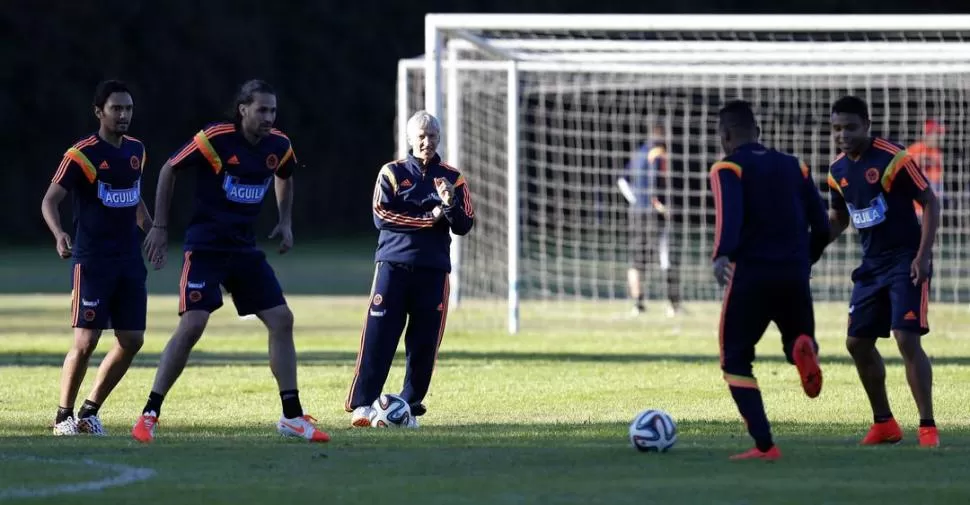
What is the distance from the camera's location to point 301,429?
353 inches

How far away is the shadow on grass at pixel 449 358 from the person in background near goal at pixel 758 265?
600 centimetres

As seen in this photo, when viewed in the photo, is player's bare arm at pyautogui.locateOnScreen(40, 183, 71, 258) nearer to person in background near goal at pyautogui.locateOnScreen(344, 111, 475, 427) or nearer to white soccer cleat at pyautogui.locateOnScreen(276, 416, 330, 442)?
white soccer cleat at pyautogui.locateOnScreen(276, 416, 330, 442)

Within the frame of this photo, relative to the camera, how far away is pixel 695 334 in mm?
17188

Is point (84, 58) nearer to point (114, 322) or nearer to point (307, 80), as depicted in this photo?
point (307, 80)

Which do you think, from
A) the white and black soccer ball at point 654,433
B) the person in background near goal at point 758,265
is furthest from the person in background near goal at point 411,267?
the person in background near goal at point 758,265

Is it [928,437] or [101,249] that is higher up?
[101,249]

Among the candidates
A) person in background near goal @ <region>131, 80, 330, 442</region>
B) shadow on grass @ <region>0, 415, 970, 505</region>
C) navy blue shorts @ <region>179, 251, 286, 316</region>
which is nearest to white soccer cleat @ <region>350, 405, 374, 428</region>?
shadow on grass @ <region>0, 415, 970, 505</region>

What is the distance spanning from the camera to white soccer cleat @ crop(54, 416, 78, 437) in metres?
9.42

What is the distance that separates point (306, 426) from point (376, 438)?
0.38 m

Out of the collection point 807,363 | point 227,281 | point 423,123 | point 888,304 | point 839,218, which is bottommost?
point 807,363

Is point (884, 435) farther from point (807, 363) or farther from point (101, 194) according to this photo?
point (101, 194)

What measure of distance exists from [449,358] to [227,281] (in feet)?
18.0

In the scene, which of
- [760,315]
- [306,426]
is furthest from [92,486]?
[760,315]

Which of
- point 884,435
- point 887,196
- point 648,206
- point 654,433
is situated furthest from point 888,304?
point 648,206
